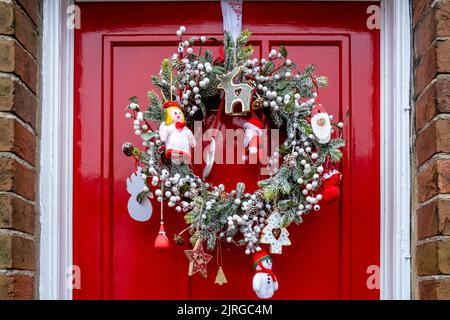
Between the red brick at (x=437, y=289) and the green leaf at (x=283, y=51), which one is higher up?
the green leaf at (x=283, y=51)

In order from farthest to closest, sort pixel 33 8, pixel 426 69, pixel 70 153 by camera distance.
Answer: pixel 70 153
pixel 33 8
pixel 426 69

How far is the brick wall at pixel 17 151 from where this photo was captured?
6.34 feet

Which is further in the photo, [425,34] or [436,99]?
[425,34]

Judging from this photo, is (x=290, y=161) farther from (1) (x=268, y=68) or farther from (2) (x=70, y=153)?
(2) (x=70, y=153)

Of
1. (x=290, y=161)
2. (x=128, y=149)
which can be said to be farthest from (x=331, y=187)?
(x=128, y=149)

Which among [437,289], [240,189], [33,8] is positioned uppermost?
[33,8]

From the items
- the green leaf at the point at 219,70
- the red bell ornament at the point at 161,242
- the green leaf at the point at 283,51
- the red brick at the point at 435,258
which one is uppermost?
the green leaf at the point at 283,51

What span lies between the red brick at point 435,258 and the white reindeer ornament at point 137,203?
0.95m

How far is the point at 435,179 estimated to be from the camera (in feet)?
6.42

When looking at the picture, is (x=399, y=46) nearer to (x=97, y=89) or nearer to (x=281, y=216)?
(x=281, y=216)

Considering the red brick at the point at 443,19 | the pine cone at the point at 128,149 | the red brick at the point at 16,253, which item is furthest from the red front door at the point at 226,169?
the red brick at the point at 443,19

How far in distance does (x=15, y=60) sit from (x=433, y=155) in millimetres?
1345

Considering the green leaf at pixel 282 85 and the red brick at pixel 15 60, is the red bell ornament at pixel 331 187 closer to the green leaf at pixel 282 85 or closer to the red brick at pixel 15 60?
the green leaf at pixel 282 85
